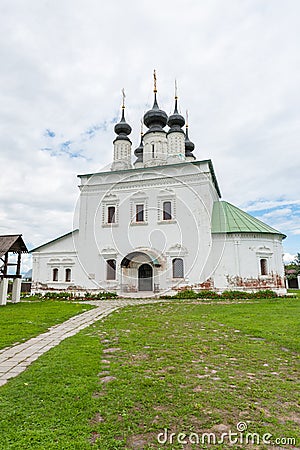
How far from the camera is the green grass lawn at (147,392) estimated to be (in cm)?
290

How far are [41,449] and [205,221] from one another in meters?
16.9

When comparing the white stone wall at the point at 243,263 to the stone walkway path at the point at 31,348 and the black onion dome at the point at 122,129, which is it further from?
the black onion dome at the point at 122,129

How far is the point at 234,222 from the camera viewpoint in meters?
19.5

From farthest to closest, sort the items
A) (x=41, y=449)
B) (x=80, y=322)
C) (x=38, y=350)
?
(x=80, y=322)
(x=38, y=350)
(x=41, y=449)

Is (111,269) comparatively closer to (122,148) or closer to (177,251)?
(177,251)

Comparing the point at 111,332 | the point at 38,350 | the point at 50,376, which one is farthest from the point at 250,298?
the point at 50,376

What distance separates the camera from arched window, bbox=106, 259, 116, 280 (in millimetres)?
19906

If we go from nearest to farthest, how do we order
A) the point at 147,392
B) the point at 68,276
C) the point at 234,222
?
1. the point at 147,392
2. the point at 234,222
3. the point at 68,276

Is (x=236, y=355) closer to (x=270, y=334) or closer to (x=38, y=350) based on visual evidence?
(x=270, y=334)

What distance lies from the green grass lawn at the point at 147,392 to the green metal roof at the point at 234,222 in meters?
12.5

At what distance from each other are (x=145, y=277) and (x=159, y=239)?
2723 mm

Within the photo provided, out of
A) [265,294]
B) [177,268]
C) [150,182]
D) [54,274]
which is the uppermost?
[150,182]

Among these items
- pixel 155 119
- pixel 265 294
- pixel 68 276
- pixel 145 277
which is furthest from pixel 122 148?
pixel 265 294

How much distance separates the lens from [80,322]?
9.24m
